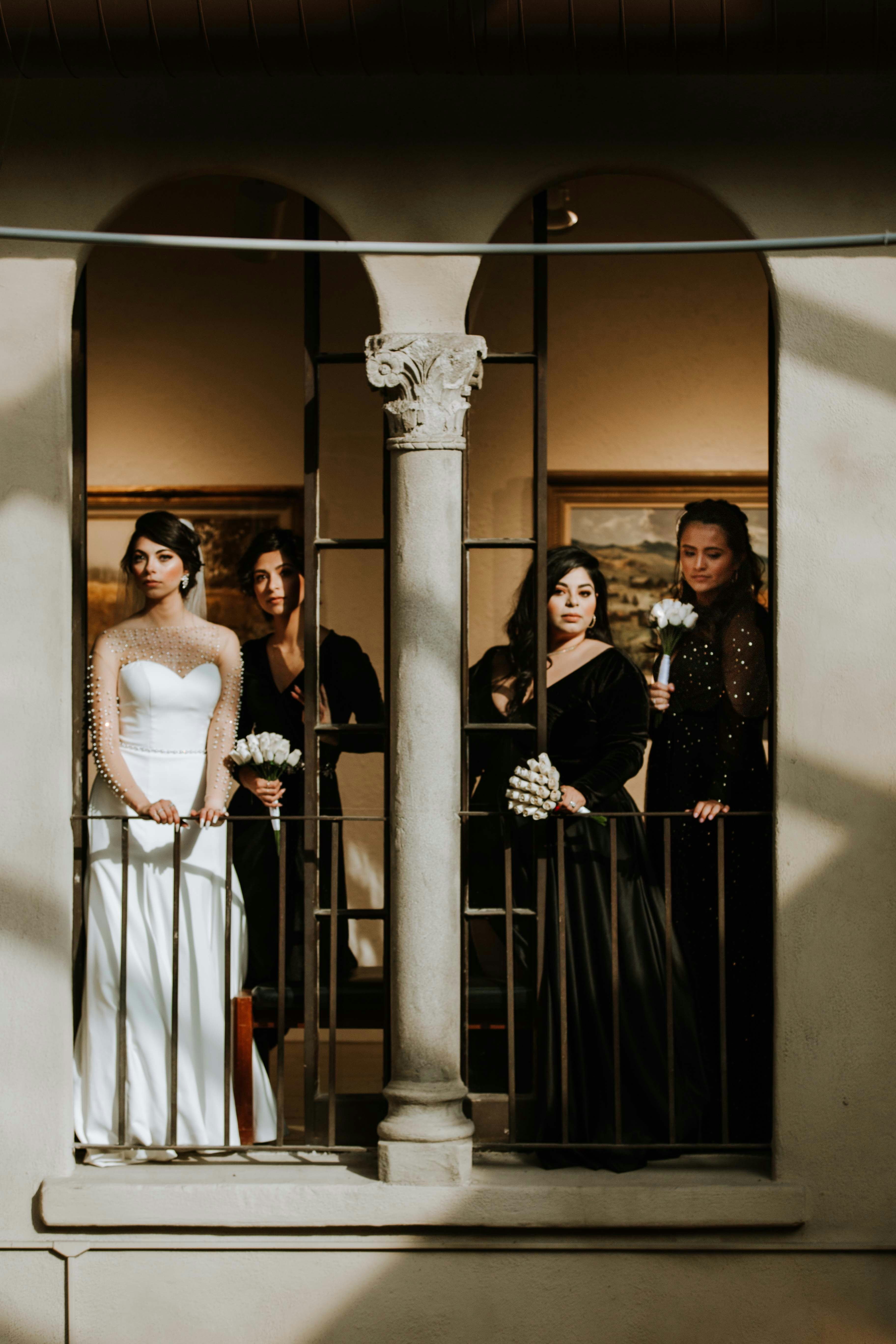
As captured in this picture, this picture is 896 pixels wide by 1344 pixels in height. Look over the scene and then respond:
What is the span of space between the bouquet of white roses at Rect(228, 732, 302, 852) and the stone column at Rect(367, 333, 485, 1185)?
0.41 m

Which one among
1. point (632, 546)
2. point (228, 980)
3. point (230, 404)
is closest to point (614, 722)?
point (228, 980)

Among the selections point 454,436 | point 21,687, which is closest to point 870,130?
point 454,436

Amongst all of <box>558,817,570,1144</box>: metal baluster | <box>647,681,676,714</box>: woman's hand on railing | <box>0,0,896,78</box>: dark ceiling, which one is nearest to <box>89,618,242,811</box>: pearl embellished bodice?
<box>558,817,570,1144</box>: metal baluster

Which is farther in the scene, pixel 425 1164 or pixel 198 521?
pixel 198 521

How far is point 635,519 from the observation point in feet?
23.1

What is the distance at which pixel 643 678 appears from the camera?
4594mm

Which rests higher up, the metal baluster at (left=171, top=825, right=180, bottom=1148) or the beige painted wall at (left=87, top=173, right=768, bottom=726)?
the beige painted wall at (left=87, top=173, right=768, bottom=726)

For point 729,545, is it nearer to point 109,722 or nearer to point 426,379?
point 426,379

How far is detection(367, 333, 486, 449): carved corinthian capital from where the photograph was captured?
14.0 ft

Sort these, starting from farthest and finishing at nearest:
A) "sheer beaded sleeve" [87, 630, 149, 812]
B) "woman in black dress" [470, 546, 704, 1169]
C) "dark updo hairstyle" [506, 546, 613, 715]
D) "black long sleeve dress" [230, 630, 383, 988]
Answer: "black long sleeve dress" [230, 630, 383, 988]
"dark updo hairstyle" [506, 546, 613, 715]
"sheer beaded sleeve" [87, 630, 149, 812]
"woman in black dress" [470, 546, 704, 1169]

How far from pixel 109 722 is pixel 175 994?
938 mm

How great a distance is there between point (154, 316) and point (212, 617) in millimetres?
1607

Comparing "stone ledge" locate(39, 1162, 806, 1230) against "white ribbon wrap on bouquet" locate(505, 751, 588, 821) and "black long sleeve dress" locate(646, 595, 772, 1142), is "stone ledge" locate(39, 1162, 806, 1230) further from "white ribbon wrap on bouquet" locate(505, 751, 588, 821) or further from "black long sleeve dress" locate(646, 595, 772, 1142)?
"white ribbon wrap on bouquet" locate(505, 751, 588, 821)

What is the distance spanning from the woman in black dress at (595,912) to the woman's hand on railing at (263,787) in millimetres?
778
